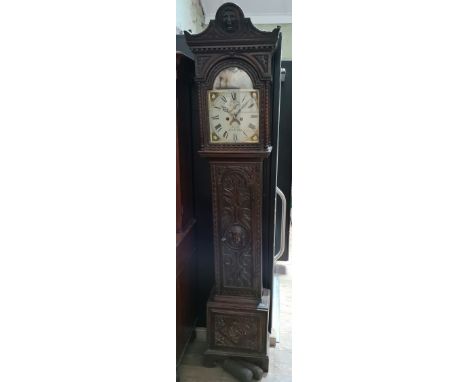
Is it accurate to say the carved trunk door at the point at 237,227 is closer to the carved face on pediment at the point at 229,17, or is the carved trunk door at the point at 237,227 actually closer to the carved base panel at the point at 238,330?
the carved base panel at the point at 238,330

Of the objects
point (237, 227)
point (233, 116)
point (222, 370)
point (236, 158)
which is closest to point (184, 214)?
point (237, 227)

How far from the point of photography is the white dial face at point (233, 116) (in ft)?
3.85

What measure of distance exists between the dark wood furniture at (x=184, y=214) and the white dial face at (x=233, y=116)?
170mm

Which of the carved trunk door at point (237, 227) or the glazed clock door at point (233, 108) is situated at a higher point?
the glazed clock door at point (233, 108)

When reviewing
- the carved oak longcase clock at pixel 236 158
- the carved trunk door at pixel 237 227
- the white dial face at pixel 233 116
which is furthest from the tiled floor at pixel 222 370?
the white dial face at pixel 233 116

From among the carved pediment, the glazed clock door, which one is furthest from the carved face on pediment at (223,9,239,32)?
the glazed clock door

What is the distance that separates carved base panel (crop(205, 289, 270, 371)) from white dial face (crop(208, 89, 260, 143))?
2.08ft

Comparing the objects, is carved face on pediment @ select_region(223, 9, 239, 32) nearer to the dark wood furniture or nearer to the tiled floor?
the dark wood furniture
